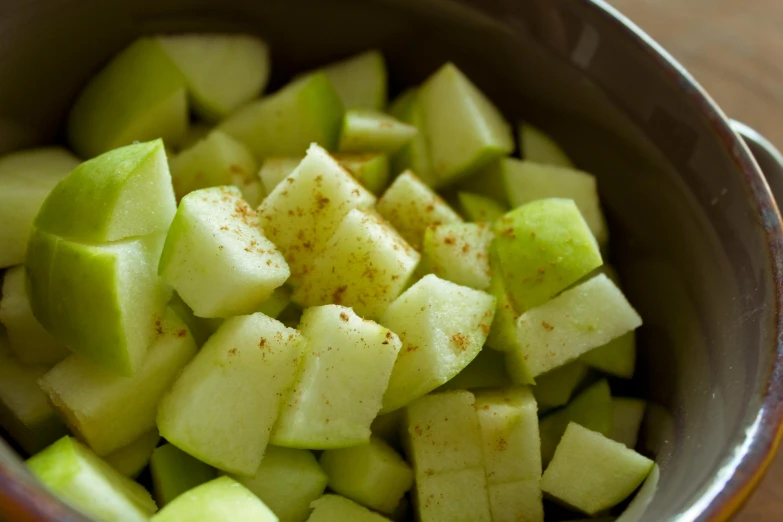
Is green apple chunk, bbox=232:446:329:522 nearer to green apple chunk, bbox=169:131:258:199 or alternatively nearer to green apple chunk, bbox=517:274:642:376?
green apple chunk, bbox=517:274:642:376

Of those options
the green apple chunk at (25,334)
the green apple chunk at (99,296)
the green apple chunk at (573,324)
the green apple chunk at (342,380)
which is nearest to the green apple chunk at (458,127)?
the green apple chunk at (573,324)

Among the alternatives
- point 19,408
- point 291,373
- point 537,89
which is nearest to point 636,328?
point 537,89

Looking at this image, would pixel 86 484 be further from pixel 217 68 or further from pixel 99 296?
pixel 217 68

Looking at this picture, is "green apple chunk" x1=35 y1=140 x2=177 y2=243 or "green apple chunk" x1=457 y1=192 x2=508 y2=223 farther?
"green apple chunk" x1=457 y1=192 x2=508 y2=223

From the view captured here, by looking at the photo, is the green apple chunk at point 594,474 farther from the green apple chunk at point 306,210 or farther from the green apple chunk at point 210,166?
the green apple chunk at point 210,166

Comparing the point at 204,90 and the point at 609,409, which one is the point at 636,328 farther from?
the point at 204,90

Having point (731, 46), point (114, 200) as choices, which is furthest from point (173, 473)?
point (731, 46)

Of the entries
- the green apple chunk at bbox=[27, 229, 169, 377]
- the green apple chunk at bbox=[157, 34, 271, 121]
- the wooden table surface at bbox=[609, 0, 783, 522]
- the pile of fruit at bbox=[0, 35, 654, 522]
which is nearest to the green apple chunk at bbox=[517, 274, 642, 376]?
the pile of fruit at bbox=[0, 35, 654, 522]
